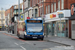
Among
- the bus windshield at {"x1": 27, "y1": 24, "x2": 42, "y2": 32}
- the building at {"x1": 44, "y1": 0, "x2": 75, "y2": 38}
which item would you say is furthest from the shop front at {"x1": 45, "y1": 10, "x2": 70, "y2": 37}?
the bus windshield at {"x1": 27, "y1": 24, "x2": 42, "y2": 32}

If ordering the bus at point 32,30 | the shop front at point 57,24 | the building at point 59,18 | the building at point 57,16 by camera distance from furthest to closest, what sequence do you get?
1. the shop front at point 57,24
2. the building at point 57,16
3. the building at point 59,18
4. the bus at point 32,30

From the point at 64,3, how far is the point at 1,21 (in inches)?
4376

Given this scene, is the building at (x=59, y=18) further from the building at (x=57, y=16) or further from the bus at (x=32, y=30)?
the bus at (x=32, y=30)

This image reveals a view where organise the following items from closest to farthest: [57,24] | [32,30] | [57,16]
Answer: [32,30] → [57,16] → [57,24]

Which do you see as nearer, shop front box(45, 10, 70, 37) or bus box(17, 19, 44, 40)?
bus box(17, 19, 44, 40)

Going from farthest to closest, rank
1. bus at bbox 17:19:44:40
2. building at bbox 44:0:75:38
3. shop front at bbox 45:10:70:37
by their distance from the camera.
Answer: shop front at bbox 45:10:70:37 < building at bbox 44:0:75:38 < bus at bbox 17:19:44:40

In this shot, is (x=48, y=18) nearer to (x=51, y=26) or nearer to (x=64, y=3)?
(x=51, y=26)

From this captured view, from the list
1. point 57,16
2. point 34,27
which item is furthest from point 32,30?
point 57,16

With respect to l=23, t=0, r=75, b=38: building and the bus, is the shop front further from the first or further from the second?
the bus

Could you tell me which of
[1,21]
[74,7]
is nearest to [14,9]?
[1,21]

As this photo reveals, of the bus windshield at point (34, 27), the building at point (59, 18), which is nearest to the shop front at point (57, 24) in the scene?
the building at point (59, 18)

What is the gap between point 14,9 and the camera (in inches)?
3716

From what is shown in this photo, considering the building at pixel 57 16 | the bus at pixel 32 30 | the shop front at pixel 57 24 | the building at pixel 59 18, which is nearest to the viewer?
the bus at pixel 32 30

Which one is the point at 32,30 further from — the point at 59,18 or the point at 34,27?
the point at 59,18
